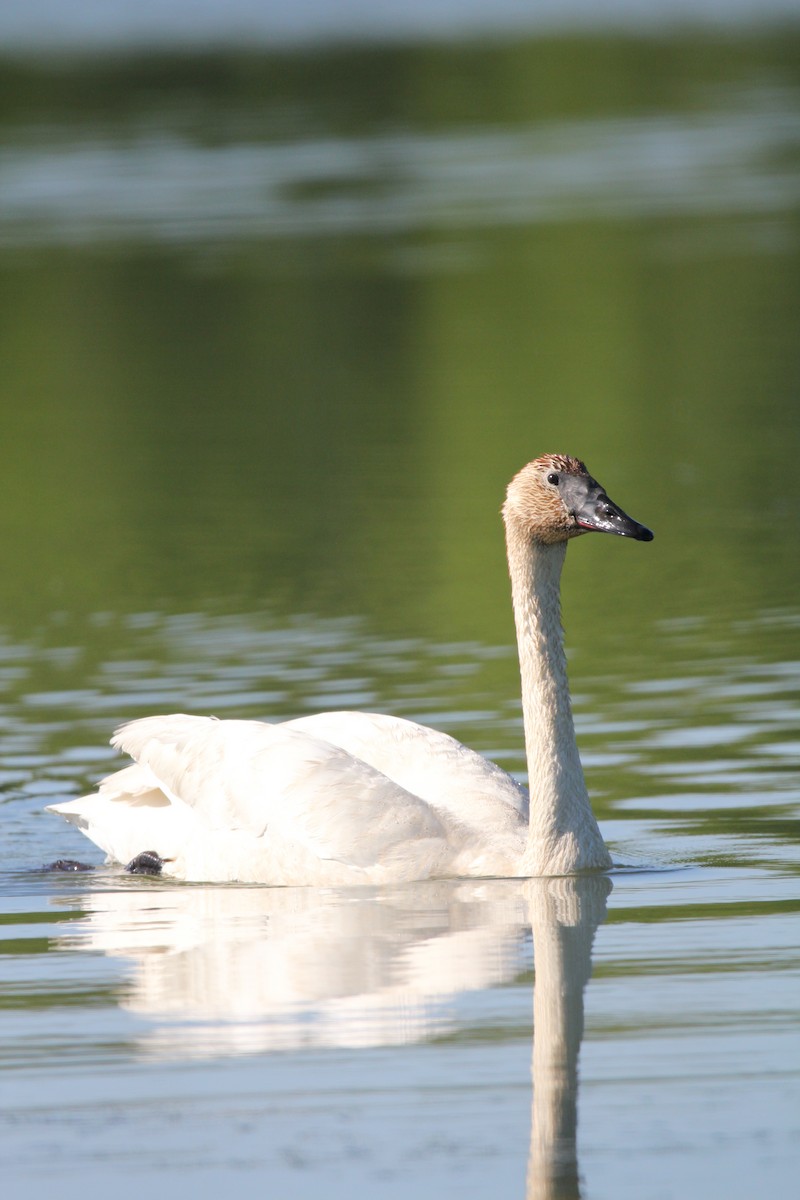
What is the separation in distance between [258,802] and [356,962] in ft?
6.65

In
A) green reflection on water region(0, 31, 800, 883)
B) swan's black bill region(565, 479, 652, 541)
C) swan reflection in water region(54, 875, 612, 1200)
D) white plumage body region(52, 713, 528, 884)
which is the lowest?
swan reflection in water region(54, 875, 612, 1200)

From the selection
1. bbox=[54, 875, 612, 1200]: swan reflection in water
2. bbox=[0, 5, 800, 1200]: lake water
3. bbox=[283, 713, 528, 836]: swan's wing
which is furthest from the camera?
bbox=[283, 713, 528, 836]: swan's wing

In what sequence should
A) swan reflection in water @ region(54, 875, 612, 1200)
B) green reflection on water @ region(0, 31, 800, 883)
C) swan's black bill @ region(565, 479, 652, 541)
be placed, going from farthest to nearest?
green reflection on water @ region(0, 31, 800, 883) < swan's black bill @ region(565, 479, 652, 541) < swan reflection in water @ region(54, 875, 612, 1200)

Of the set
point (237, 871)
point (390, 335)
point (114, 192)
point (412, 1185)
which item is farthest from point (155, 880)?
point (114, 192)

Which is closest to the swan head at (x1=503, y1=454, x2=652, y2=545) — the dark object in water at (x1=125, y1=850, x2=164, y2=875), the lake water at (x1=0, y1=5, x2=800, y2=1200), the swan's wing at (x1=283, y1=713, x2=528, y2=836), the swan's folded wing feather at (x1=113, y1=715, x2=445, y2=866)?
the swan's wing at (x1=283, y1=713, x2=528, y2=836)

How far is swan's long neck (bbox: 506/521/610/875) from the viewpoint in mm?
10359

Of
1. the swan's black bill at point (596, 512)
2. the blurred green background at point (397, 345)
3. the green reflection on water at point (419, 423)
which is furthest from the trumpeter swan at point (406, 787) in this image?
the blurred green background at point (397, 345)

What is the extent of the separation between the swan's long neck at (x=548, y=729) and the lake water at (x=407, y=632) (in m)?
0.24

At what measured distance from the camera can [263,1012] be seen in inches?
327

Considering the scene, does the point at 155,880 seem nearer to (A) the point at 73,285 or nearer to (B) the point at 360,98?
(A) the point at 73,285

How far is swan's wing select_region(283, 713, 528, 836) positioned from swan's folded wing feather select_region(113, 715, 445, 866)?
20cm

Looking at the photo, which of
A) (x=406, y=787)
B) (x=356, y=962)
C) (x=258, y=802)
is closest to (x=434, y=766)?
(x=406, y=787)

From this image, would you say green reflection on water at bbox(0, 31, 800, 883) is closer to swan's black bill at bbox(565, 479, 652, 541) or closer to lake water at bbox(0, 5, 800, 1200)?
lake water at bbox(0, 5, 800, 1200)

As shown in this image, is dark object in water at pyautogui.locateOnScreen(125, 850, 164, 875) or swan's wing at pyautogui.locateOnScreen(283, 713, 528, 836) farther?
dark object in water at pyautogui.locateOnScreen(125, 850, 164, 875)
